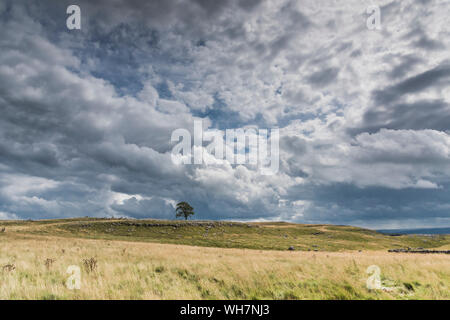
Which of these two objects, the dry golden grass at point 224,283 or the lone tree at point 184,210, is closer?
the dry golden grass at point 224,283

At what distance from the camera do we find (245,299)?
28.4 ft

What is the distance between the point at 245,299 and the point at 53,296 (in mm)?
6203

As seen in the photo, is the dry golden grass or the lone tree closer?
the dry golden grass

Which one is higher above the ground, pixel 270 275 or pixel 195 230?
pixel 270 275

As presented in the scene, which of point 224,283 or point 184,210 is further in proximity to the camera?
point 184,210
